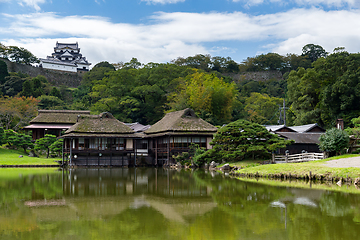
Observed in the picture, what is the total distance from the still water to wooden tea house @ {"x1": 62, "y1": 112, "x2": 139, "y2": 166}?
18.3 metres

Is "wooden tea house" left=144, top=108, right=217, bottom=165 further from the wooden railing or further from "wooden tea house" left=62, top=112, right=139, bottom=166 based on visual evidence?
the wooden railing

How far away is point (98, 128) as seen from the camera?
110 feet

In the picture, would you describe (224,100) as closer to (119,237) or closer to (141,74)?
→ (141,74)

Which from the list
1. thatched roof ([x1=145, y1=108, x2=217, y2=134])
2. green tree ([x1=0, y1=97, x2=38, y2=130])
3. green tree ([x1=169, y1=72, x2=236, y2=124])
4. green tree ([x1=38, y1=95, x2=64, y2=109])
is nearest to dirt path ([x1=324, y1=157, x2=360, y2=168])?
thatched roof ([x1=145, y1=108, x2=217, y2=134])

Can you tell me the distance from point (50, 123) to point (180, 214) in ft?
118

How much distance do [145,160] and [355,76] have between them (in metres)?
22.6

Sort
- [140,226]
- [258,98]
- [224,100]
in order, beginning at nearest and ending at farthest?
[140,226] → [224,100] → [258,98]

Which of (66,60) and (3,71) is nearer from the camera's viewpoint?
(3,71)

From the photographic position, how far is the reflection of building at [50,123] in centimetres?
4122

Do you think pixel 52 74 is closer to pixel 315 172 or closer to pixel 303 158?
pixel 303 158

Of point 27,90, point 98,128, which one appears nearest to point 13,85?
point 27,90

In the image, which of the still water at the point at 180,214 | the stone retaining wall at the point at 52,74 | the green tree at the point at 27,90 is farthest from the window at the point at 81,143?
the stone retaining wall at the point at 52,74

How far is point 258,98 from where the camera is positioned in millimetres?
56844

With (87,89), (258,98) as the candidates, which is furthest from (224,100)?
(87,89)
